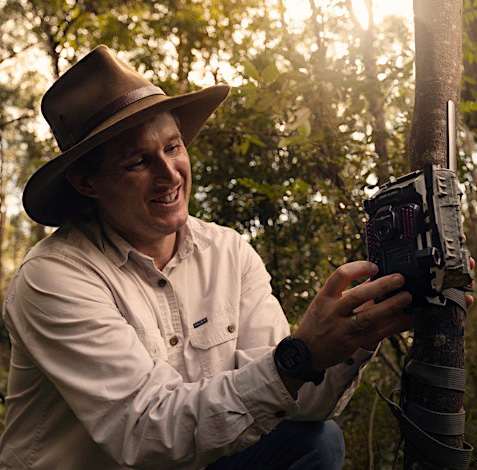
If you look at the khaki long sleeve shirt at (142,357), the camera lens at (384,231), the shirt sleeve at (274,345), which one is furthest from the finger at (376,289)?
the shirt sleeve at (274,345)

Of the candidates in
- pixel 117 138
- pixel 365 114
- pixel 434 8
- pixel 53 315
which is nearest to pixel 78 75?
pixel 117 138

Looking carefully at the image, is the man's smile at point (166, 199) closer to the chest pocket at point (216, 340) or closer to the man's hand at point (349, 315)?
the chest pocket at point (216, 340)

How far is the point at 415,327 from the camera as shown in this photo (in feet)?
5.96

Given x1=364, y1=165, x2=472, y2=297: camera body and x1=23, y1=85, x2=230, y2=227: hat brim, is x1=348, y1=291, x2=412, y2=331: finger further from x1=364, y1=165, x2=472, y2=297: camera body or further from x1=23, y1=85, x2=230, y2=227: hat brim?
x1=23, y1=85, x2=230, y2=227: hat brim

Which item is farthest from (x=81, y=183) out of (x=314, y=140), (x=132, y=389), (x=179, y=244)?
(x=314, y=140)

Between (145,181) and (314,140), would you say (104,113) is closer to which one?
(145,181)

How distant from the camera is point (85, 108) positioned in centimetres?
242

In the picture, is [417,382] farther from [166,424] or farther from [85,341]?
[85,341]

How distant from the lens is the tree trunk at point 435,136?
1778mm

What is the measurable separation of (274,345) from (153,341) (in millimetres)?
523

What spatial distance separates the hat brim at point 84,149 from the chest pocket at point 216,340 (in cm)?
71

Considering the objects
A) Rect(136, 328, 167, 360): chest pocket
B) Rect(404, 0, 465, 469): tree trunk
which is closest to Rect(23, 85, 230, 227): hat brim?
Rect(136, 328, 167, 360): chest pocket

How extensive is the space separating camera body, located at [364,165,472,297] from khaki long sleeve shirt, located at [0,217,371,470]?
490 millimetres

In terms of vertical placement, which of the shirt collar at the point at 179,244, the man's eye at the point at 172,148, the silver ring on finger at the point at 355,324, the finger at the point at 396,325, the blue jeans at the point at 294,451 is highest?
the man's eye at the point at 172,148
